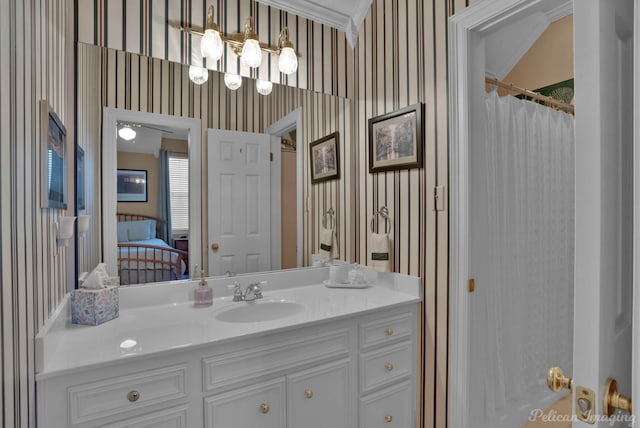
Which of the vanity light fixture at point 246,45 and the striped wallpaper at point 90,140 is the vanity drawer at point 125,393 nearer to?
the striped wallpaper at point 90,140

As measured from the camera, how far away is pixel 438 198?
1664 mm

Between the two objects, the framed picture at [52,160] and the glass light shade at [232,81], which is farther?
the glass light shade at [232,81]

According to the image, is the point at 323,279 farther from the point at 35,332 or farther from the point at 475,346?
the point at 35,332

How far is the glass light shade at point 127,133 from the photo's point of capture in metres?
1.57

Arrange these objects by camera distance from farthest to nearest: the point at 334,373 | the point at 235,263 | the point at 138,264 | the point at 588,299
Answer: the point at 235,263
the point at 138,264
the point at 334,373
the point at 588,299

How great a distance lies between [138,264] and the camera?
1.60m

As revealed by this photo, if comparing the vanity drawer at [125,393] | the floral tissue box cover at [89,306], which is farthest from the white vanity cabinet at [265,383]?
the floral tissue box cover at [89,306]

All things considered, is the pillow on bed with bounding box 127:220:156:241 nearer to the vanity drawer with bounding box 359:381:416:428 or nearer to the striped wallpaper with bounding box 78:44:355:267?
the striped wallpaper with bounding box 78:44:355:267

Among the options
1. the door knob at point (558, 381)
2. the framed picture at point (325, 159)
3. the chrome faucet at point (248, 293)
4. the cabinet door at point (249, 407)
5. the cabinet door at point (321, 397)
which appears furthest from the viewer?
the framed picture at point (325, 159)

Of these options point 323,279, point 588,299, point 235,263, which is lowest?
point 323,279

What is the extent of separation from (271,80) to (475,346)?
1.80 meters

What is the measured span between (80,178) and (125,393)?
90 centimetres

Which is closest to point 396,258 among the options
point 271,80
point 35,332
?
point 271,80

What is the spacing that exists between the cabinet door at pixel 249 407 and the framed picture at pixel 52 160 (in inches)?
33.2
